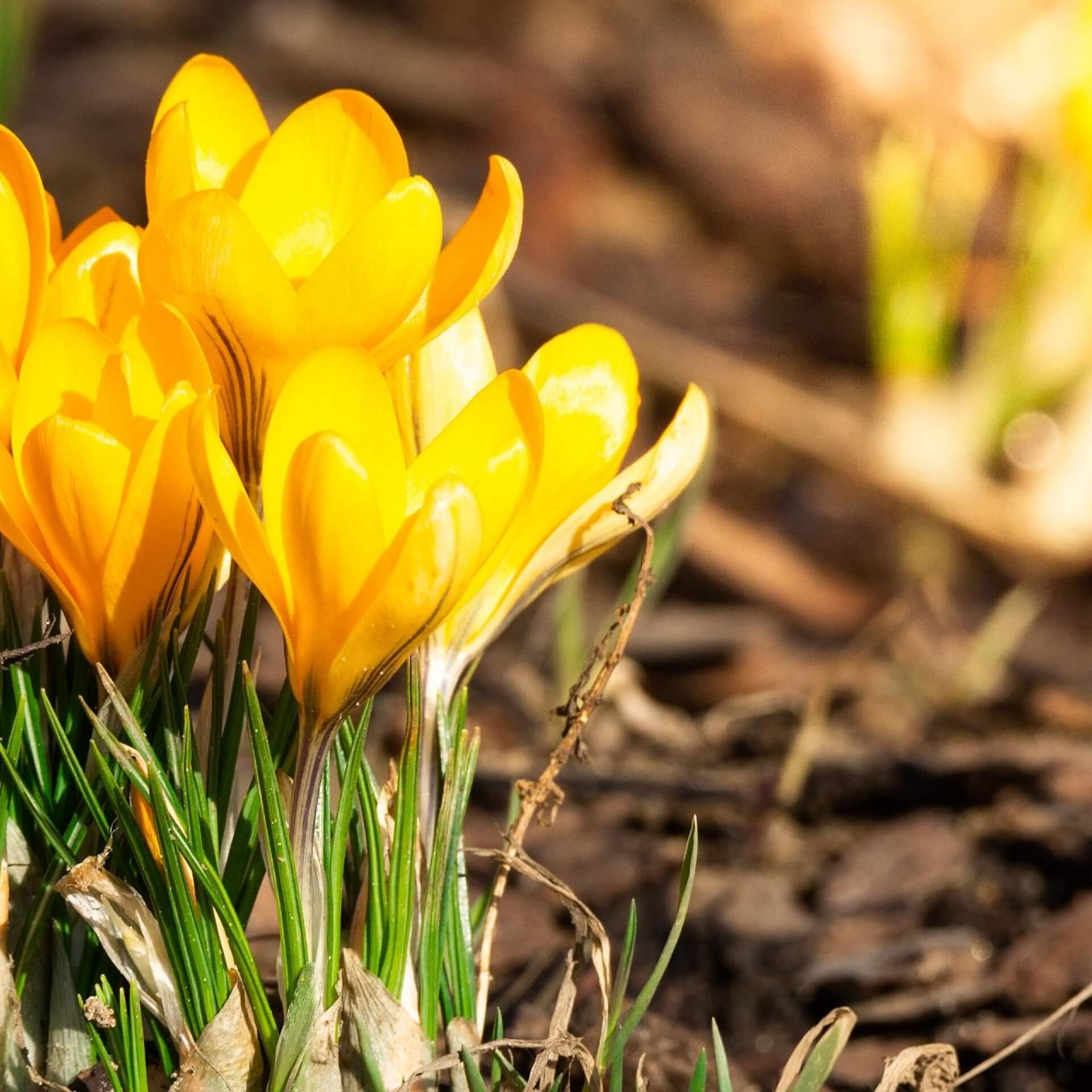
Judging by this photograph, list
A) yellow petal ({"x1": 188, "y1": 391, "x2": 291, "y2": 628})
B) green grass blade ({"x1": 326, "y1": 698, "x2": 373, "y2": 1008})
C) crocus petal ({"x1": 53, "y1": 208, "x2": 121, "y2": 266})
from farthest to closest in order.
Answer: crocus petal ({"x1": 53, "y1": 208, "x2": 121, "y2": 266}) → green grass blade ({"x1": 326, "y1": 698, "x2": 373, "y2": 1008}) → yellow petal ({"x1": 188, "y1": 391, "x2": 291, "y2": 628})

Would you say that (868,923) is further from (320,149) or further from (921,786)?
(320,149)

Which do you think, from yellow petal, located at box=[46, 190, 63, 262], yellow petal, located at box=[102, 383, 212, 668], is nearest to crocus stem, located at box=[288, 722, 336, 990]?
yellow petal, located at box=[102, 383, 212, 668]

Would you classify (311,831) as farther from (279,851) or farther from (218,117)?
(218,117)

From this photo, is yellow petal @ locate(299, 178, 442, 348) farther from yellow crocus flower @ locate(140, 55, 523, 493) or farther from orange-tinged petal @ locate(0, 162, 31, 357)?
orange-tinged petal @ locate(0, 162, 31, 357)

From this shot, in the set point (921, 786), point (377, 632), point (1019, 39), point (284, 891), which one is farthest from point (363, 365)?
point (1019, 39)

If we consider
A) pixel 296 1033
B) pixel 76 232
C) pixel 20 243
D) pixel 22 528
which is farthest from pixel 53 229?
pixel 296 1033

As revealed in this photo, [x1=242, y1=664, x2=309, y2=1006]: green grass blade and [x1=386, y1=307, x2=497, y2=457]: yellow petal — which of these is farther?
[x1=386, y1=307, x2=497, y2=457]: yellow petal

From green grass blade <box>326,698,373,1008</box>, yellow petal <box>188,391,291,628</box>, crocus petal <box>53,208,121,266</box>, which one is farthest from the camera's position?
crocus petal <box>53,208,121,266</box>
